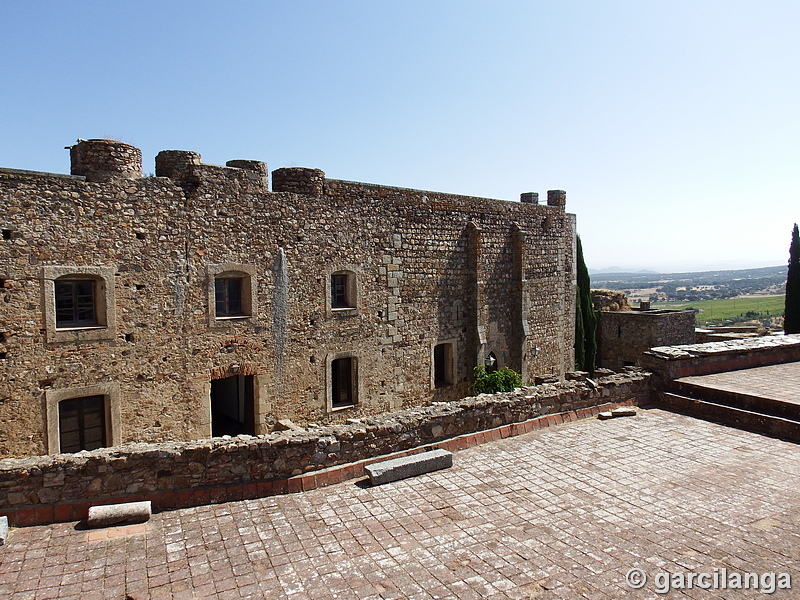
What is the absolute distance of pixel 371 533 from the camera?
676 cm

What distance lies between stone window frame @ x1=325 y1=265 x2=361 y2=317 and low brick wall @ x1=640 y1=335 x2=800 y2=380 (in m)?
7.60

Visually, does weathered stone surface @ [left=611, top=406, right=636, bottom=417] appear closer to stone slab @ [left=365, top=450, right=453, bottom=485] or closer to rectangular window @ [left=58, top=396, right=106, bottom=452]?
stone slab @ [left=365, top=450, right=453, bottom=485]

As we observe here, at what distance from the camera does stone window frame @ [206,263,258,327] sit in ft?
41.7

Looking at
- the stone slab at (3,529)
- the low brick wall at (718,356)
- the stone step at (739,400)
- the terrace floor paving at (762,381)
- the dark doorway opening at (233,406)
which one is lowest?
the dark doorway opening at (233,406)

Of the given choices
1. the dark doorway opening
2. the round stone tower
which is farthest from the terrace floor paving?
the round stone tower

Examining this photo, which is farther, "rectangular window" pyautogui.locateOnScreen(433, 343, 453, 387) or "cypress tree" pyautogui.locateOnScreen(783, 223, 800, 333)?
"cypress tree" pyautogui.locateOnScreen(783, 223, 800, 333)

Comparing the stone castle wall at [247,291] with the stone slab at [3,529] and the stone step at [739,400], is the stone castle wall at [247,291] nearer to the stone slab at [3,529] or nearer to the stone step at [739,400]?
the stone slab at [3,529]

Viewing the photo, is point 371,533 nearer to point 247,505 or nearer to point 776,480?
point 247,505

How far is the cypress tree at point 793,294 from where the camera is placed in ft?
98.8

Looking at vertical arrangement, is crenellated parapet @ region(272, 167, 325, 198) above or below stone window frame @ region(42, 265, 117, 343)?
above

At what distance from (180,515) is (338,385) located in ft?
27.1

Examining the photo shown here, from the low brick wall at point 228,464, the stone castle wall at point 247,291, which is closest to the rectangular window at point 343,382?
the stone castle wall at point 247,291

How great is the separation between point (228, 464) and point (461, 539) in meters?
3.44

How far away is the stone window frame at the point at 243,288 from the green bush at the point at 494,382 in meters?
7.48
